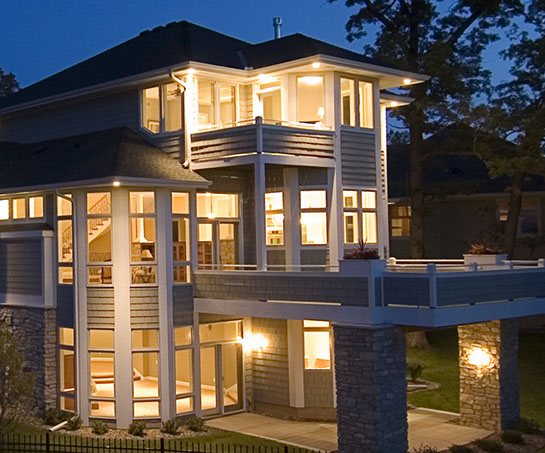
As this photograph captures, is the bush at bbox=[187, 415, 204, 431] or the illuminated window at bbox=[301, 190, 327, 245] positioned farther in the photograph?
the illuminated window at bbox=[301, 190, 327, 245]

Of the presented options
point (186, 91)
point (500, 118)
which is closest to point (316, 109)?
point (186, 91)

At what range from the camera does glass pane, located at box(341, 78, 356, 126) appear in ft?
68.5

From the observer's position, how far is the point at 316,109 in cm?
2073

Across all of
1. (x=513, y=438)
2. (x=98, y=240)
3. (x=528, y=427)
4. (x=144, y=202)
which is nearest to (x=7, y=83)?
(x=98, y=240)

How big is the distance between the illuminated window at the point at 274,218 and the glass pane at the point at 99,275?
13.0ft

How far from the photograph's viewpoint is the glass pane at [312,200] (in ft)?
67.5

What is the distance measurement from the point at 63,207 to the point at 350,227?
699cm

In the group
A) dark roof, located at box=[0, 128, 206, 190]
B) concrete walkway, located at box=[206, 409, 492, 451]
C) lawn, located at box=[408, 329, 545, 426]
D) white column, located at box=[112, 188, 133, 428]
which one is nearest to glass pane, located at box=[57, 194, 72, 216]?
dark roof, located at box=[0, 128, 206, 190]

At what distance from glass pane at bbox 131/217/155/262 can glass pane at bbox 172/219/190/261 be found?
1.80 ft

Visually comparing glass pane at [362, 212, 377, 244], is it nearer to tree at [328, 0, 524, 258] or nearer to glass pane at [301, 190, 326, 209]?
glass pane at [301, 190, 326, 209]

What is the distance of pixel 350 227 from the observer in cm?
2094

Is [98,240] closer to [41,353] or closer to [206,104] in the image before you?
[41,353]

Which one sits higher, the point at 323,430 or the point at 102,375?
the point at 102,375

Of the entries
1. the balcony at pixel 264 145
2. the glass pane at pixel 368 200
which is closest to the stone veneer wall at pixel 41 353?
the balcony at pixel 264 145
